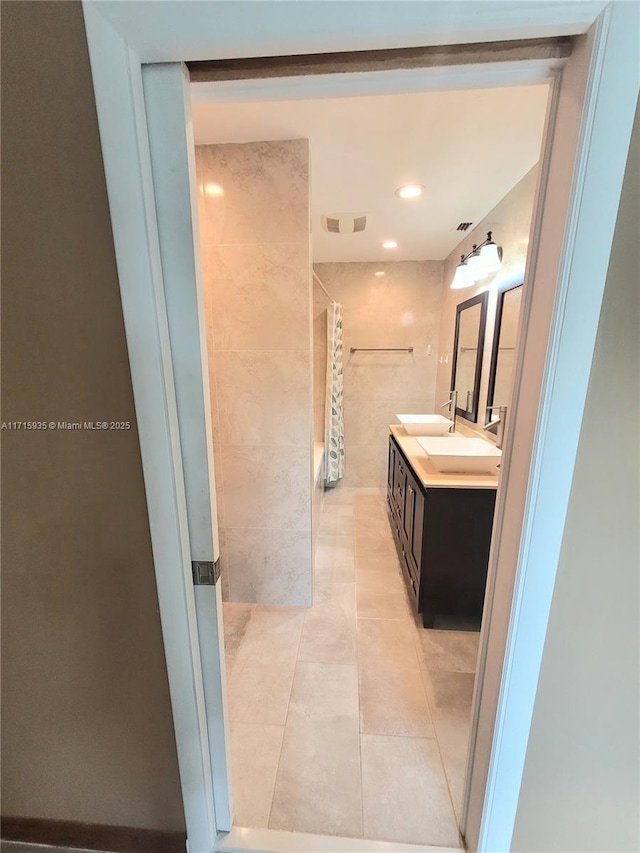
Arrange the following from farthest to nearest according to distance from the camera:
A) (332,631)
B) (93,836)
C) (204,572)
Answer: (332,631) → (93,836) → (204,572)

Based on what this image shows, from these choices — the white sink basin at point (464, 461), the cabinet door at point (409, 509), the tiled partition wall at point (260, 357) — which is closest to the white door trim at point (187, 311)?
the tiled partition wall at point (260, 357)

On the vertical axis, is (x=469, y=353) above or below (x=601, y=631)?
above

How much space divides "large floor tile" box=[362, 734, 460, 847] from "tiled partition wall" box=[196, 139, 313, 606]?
911 millimetres

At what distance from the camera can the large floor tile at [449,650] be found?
5.67 ft

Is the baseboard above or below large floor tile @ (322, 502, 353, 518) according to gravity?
above

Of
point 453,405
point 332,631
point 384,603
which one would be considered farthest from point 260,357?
point 453,405

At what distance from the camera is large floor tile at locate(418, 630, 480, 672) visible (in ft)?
5.67

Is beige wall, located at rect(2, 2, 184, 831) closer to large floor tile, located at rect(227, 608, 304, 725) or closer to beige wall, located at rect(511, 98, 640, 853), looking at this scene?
large floor tile, located at rect(227, 608, 304, 725)

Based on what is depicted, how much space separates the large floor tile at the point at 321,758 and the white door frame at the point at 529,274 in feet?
1.62

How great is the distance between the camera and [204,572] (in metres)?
0.88

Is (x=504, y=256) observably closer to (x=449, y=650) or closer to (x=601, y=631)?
(x=601, y=631)

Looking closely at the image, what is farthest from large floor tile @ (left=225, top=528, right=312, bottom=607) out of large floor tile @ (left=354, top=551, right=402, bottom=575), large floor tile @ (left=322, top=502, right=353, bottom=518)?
large floor tile @ (left=322, top=502, right=353, bottom=518)

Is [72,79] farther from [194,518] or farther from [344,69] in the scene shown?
[194,518]

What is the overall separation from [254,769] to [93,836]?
20.3 inches
